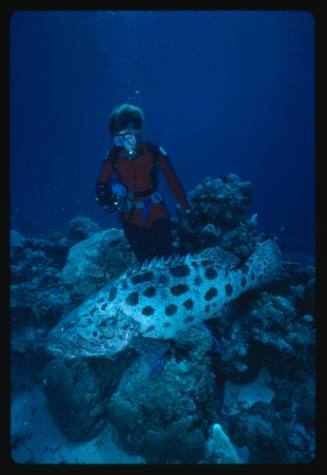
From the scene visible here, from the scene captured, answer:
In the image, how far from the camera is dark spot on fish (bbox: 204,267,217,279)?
14.3ft

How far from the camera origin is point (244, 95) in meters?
68.8

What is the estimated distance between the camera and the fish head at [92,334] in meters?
3.81

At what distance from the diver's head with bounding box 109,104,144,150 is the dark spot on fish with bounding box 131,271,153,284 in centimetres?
237

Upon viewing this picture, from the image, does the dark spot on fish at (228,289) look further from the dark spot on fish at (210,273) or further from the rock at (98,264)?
the rock at (98,264)

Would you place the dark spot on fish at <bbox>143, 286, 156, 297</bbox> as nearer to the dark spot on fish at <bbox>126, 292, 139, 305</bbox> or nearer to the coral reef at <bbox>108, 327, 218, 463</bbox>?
the dark spot on fish at <bbox>126, 292, 139, 305</bbox>

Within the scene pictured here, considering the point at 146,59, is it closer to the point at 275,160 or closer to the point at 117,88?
the point at 117,88

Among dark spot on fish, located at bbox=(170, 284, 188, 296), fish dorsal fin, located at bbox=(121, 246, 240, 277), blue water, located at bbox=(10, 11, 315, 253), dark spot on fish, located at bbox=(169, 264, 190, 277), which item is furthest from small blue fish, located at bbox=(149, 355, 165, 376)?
blue water, located at bbox=(10, 11, 315, 253)

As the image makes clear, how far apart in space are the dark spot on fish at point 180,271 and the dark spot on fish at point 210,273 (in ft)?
0.99

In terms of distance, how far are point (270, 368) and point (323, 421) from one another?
4.83ft

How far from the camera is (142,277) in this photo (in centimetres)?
414

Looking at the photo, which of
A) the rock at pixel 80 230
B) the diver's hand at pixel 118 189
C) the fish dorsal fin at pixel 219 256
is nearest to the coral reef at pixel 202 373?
the fish dorsal fin at pixel 219 256

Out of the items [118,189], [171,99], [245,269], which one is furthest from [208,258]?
→ [171,99]

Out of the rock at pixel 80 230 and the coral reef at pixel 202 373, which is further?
the rock at pixel 80 230
